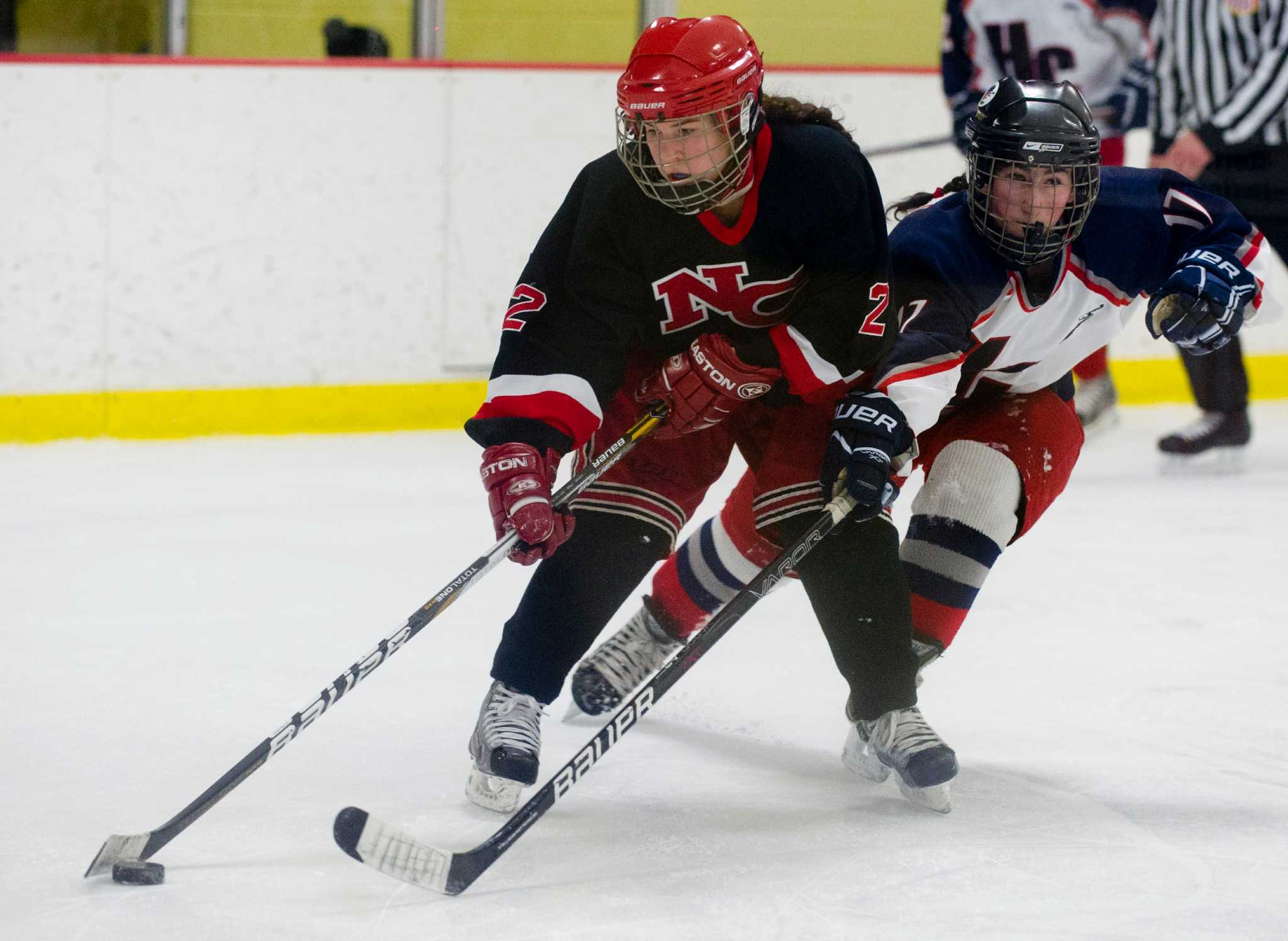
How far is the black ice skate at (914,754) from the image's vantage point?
6.51 ft

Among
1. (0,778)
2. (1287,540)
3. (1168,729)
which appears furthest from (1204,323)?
(1287,540)

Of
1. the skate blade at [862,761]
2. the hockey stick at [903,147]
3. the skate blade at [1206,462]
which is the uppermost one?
the hockey stick at [903,147]

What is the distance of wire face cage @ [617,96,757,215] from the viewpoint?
6.09 feet

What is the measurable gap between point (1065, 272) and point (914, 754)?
574 millimetres

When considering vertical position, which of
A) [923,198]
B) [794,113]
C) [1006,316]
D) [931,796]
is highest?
[794,113]

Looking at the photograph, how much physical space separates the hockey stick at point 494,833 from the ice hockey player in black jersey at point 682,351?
148 millimetres

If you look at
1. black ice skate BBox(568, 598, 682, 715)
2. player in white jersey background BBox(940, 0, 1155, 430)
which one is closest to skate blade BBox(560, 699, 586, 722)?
black ice skate BBox(568, 598, 682, 715)

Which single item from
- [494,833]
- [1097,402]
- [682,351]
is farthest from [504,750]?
[1097,402]

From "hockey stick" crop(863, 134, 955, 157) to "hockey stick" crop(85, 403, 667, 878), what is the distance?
273 cm

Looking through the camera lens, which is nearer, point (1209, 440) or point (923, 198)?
point (923, 198)

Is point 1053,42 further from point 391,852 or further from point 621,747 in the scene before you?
point 391,852

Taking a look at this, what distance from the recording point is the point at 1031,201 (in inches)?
78.9

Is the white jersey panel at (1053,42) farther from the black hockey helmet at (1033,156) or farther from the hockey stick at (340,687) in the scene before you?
the hockey stick at (340,687)

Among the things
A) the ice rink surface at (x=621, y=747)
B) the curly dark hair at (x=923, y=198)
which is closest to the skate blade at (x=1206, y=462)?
the ice rink surface at (x=621, y=747)
